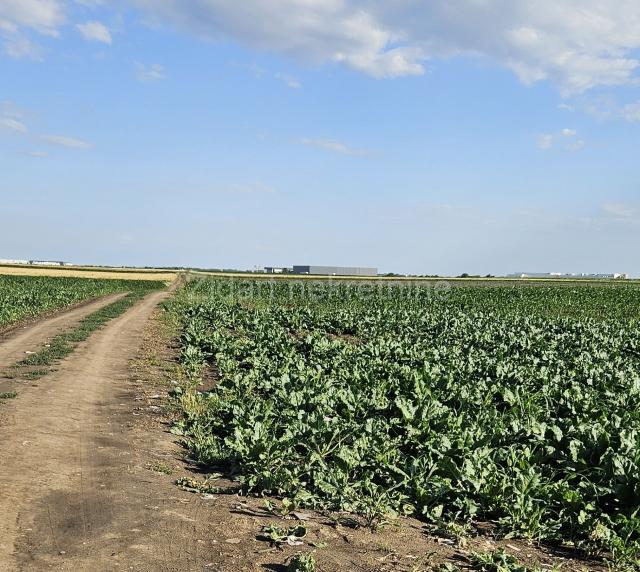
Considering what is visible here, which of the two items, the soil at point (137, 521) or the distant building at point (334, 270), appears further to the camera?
the distant building at point (334, 270)

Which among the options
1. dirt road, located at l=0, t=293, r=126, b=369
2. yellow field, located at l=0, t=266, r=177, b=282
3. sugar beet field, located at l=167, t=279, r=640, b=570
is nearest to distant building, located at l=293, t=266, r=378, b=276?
yellow field, located at l=0, t=266, r=177, b=282

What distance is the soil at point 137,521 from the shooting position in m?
5.53

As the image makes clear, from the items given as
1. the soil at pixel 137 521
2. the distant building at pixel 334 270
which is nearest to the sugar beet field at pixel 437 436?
the soil at pixel 137 521

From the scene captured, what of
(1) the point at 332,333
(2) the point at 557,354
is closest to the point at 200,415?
(2) the point at 557,354

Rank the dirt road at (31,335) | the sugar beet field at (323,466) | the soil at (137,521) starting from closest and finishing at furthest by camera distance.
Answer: the soil at (137,521)
the sugar beet field at (323,466)
the dirt road at (31,335)

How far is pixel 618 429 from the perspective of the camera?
847 centimetres

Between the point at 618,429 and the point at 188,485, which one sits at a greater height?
the point at 618,429

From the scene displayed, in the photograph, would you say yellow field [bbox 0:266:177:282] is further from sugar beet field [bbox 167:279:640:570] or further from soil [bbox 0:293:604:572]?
soil [bbox 0:293:604:572]

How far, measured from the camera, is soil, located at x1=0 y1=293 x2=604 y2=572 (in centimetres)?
553

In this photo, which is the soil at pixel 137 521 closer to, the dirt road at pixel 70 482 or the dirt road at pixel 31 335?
the dirt road at pixel 70 482

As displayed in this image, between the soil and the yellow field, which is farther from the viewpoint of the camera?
the yellow field

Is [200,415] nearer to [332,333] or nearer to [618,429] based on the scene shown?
[618,429]

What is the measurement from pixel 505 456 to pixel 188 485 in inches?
157

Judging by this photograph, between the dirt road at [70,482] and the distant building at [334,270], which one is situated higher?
the distant building at [334,270]
